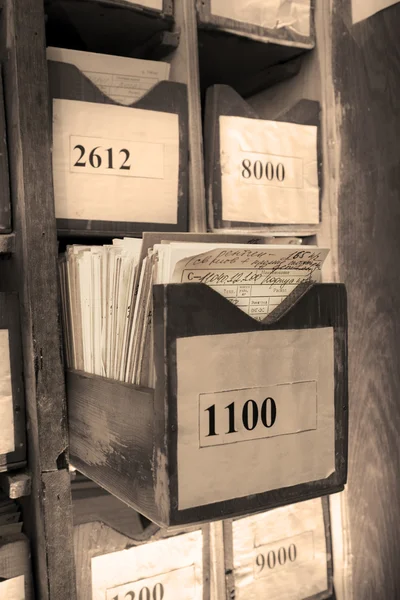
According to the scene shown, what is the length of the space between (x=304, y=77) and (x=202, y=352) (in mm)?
1017

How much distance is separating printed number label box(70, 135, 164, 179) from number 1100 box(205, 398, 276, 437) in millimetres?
599

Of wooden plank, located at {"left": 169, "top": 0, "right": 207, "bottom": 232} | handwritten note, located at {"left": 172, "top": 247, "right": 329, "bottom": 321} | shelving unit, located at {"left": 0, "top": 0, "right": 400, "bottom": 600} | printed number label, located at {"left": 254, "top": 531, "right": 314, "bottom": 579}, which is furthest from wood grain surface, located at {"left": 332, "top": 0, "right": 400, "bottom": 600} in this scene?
handwritten note, located at {"left": 172, "top": 247, "right": 329, "bottom": 321}

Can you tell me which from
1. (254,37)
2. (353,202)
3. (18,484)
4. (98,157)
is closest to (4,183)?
(98,157)

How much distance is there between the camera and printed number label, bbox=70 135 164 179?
47.2 inches

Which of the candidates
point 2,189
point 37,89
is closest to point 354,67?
point 37,89

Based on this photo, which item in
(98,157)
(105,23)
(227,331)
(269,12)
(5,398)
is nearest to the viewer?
(227,331)

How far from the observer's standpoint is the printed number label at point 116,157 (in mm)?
1199

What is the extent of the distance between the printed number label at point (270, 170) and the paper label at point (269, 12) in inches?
12.4

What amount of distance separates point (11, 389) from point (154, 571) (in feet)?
1.81

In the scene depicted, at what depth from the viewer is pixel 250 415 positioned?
2.87 ft

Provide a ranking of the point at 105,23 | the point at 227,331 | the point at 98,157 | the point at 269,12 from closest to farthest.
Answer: the point at 227,331
the point at 98,157
the point at 105,23
the point at 269,12

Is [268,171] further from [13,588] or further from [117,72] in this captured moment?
[13,588]

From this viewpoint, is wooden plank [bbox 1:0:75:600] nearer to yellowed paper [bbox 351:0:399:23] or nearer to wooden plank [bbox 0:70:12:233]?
wooden plank [bbox 0:70:12:233]

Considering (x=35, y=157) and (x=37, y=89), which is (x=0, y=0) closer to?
(x=37, y=89)
